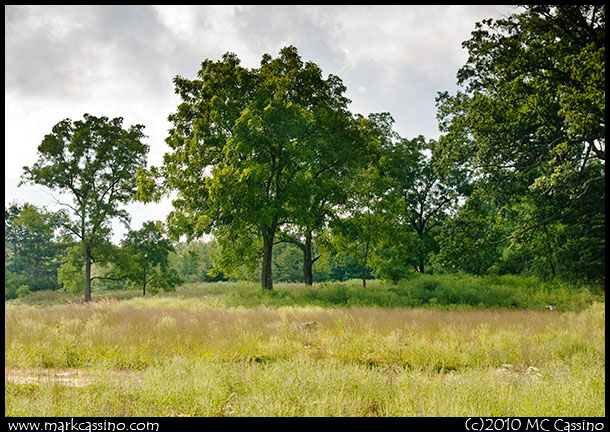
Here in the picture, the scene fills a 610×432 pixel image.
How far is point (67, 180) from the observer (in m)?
25.3

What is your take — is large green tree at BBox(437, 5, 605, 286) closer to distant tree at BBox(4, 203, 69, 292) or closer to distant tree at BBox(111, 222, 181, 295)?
distant tree at BBox(111, 222, 181, 295)

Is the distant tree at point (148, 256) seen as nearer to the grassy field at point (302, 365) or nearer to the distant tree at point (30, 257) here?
the grassy field at point (302, 365)

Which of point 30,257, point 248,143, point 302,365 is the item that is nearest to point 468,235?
point 248,143


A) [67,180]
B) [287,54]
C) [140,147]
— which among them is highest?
[287,54]

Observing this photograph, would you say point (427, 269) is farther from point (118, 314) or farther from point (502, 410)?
point (502, 410)

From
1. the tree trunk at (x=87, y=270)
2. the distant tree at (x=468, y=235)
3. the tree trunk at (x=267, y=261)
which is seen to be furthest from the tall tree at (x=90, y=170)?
the distant tree at (x=468, y=235)

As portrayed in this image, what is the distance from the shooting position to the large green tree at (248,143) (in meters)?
17.9

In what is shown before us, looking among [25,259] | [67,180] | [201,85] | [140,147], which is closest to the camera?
[201,85]

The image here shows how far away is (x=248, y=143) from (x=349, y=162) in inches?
→ 237

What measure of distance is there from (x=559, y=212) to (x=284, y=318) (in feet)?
54.0

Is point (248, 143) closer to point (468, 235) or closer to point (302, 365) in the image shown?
point (468, 235)

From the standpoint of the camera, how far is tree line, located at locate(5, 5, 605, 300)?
46.6 feet

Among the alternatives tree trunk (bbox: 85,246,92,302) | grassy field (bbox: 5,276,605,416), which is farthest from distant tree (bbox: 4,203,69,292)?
grassy field (bbox: 5,276,605,416)
